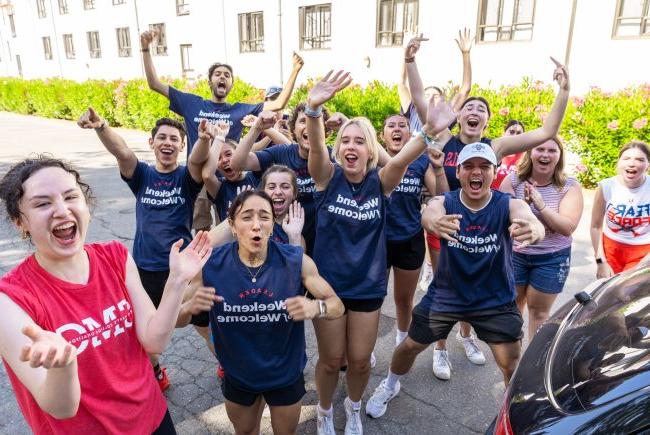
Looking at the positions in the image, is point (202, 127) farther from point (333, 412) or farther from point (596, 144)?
point (596, 144)

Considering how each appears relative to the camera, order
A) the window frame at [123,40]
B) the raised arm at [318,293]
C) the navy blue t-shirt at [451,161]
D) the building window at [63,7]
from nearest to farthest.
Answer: the raised arm at [318,293]
the navy blue t-shirt at [451,161]
the window frame at [123,40]
the building window at [63,7]

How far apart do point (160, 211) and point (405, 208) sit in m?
1.96

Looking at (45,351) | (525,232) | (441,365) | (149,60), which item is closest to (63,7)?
(149,60)

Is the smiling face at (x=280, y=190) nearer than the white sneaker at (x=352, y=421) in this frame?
No

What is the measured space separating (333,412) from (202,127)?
7.60 feet

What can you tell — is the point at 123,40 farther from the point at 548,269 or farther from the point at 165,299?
the point at 165,299

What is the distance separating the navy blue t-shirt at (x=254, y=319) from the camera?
2.38 m

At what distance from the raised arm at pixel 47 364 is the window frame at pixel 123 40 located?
93.9 feet

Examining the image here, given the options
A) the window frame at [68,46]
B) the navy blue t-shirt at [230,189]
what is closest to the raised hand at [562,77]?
the navy blue t-shirt at [230,189]

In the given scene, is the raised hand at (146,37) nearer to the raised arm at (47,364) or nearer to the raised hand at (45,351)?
the raised arm at (47,364)

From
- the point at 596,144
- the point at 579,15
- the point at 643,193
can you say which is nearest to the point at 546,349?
the point at 643,193

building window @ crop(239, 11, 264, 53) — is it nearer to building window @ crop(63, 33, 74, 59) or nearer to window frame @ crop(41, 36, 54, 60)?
building window @ crop(63, 33, 74, 59)

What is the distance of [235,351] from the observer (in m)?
2.42

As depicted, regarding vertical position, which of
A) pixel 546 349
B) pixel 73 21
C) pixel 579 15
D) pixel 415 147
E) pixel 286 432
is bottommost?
pixel 286 432
